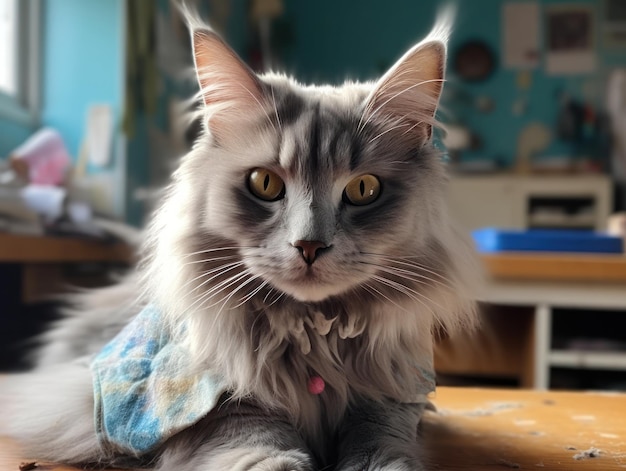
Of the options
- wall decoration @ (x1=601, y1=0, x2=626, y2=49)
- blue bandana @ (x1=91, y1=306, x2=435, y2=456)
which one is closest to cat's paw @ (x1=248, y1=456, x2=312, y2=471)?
blue bandana @ (x1=91, y1=306, x2=435, y2=456)

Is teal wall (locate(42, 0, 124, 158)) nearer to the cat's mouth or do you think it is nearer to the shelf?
the shelf

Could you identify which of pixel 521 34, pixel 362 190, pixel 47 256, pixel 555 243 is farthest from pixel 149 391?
pixel 521 34

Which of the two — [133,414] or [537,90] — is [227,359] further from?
[537,90]

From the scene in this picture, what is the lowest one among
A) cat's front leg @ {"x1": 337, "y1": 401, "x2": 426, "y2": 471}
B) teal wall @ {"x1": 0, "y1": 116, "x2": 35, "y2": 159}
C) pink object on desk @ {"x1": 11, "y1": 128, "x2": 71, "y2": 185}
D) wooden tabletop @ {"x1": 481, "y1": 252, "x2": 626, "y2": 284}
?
cat's front leg @ {"x1": 337, "y1": 401, "x2": 426, "y2": 471}

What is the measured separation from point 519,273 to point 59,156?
1.74 m

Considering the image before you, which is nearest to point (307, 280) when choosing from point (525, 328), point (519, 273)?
point (519, 273)

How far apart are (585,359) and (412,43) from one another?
Answer: 3.75m

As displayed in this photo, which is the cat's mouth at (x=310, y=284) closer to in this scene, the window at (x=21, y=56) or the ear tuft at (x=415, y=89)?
the ear tuft at (x=415, y=89)

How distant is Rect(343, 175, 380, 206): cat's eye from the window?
207 cm

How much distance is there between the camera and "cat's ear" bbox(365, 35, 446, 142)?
2.95 ft

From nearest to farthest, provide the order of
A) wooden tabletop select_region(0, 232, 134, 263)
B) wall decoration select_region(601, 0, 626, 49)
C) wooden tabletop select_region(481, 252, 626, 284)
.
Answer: wooden tabletop select_region(0, 232, 134, 263), wooden tabletop select_region(481, 252, 626, 284), wall decoration select_region(601, 0, 626, 49)

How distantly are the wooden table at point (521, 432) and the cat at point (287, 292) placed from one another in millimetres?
103

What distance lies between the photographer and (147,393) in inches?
33.1

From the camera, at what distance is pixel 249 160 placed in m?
0.89
